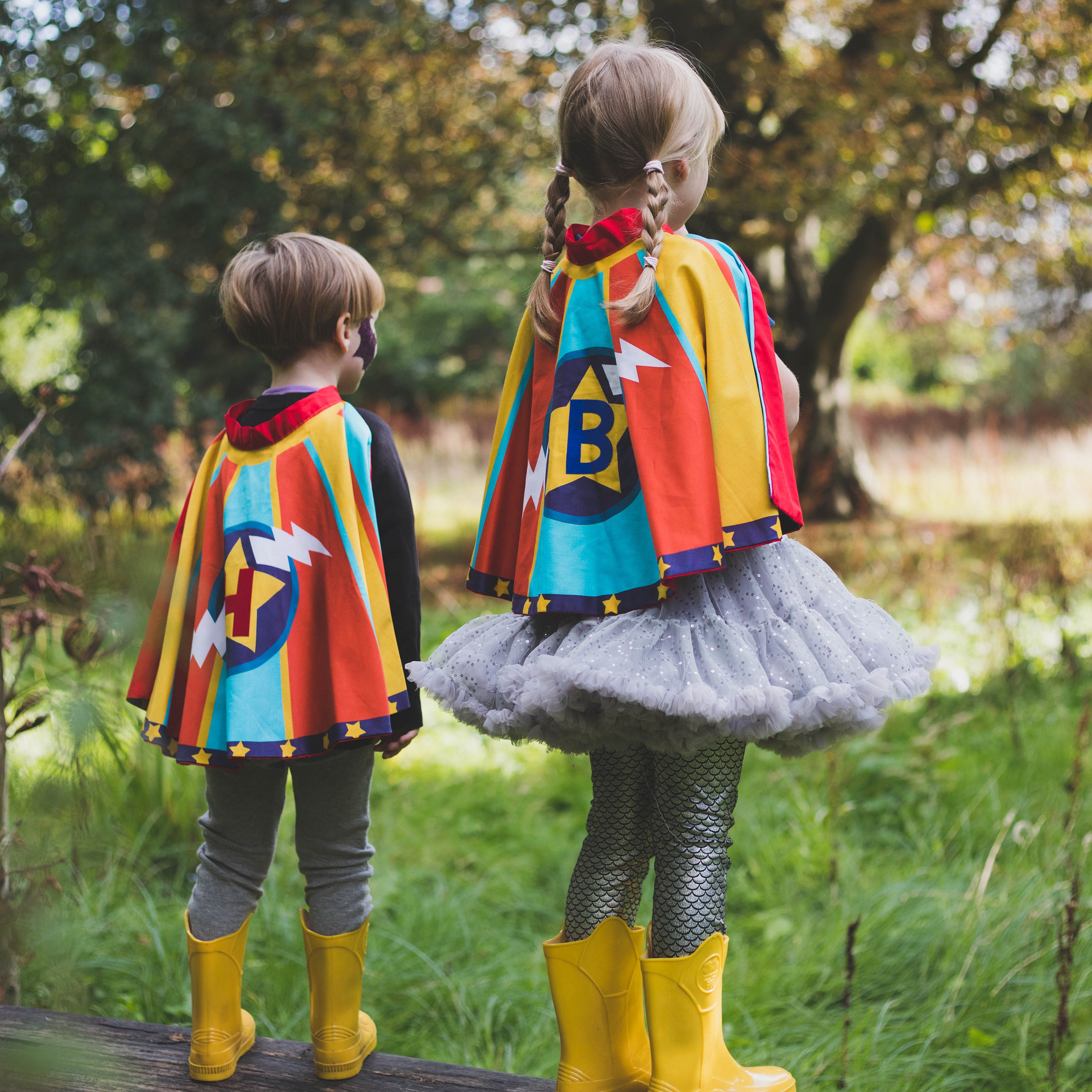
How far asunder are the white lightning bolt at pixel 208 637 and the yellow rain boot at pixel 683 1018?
0.88 m

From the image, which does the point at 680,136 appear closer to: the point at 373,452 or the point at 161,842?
the point at 373,452

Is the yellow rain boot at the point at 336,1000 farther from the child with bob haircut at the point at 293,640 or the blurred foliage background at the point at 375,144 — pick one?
the blurred foliage background at the point at 375,144

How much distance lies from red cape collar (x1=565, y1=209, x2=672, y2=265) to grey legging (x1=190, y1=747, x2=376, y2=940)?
939mm

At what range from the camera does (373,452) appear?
1846 mm

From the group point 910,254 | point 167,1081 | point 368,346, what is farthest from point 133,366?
point 910,254

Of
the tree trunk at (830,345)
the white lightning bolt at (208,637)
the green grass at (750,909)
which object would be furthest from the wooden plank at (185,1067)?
the tree trunk at (830,345)

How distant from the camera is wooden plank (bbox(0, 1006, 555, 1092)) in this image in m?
1.74

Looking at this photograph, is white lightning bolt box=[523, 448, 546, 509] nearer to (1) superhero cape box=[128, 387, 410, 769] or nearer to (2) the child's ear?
(1) superhero cape box=[128, 387, 410, 769]

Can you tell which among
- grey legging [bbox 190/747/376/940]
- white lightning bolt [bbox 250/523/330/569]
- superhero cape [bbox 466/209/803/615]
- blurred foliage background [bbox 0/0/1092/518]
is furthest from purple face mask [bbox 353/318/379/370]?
blurred foliage background [bbox 0/0/1092/518]

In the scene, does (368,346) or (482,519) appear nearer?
(482,519)

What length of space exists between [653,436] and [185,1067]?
1.39m

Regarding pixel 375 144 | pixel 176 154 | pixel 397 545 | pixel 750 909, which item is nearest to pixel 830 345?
pixel 375 144

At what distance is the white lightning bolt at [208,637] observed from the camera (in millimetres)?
1757

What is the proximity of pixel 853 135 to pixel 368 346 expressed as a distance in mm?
5087
